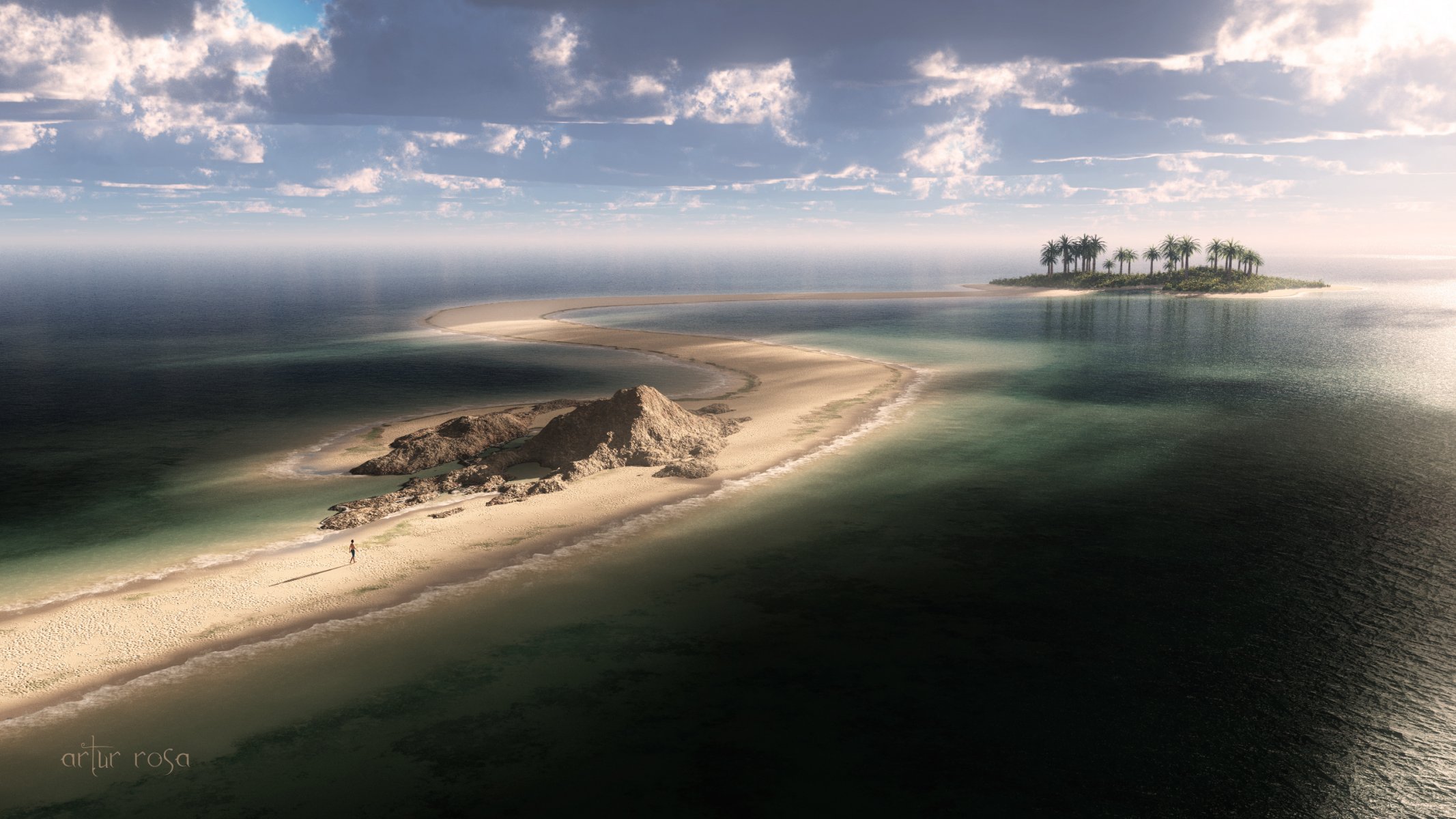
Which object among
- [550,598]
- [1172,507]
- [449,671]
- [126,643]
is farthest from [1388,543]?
[126,643]

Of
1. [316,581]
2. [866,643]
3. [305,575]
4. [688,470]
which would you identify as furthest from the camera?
[688,470]

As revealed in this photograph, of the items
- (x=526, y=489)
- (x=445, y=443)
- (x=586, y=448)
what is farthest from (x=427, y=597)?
(x=445, y=443)

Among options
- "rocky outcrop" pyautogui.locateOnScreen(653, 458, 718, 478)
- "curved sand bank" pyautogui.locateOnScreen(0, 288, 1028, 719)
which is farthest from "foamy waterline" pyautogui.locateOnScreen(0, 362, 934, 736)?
"rocky outcrop" pyautogui.locateOnScreen(653, 458, 718, 478)

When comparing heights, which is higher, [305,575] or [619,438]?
[619,438]

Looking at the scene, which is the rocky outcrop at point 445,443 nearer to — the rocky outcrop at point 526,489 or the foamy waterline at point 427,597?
the foamy waterline at point 427,597

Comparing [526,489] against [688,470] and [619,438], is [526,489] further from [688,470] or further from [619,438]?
[688,470]

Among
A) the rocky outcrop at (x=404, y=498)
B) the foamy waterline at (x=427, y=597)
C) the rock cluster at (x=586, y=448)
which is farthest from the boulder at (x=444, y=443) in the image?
the foamy waterline at (x=427, y=597)

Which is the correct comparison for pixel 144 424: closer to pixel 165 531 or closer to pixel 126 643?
pixel 165 531
